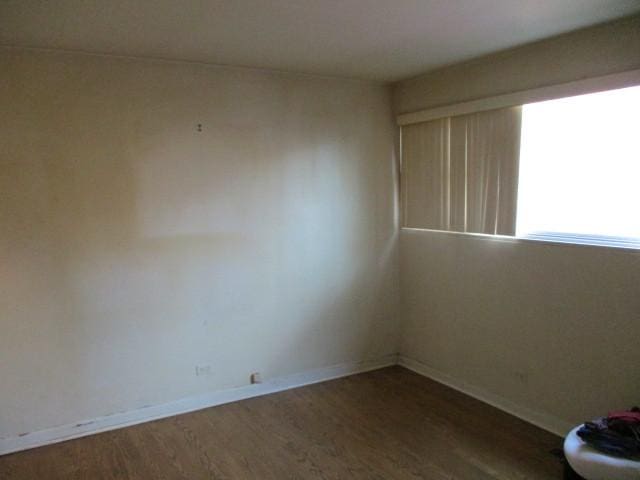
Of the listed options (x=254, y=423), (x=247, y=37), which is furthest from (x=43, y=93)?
(x=254, y=423)

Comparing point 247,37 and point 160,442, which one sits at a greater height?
point 247,37

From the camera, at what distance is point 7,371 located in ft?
9.95

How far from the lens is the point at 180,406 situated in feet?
11.7

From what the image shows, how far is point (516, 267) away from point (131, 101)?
2.90 m

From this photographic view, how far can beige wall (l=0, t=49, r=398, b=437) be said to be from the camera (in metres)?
3.04

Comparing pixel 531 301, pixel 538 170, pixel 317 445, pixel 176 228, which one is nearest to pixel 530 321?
pixel 531 301

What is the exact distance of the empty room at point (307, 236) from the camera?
2725 millimetres

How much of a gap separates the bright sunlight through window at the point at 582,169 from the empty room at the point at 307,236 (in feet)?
0.04

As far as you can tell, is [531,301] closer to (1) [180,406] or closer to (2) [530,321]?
(2) [530,321]

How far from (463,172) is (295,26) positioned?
177 centimetres

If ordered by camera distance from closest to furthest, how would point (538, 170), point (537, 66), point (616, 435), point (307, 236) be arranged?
point (616, 435)
point (537, 66)
point (538, 170)
point (307, 236)

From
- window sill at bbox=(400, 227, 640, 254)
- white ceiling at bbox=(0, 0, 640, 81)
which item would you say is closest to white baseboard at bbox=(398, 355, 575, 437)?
window sill at bbox=(400, 227, 640, 254)

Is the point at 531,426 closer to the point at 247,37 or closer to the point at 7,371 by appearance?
the point at 247,37

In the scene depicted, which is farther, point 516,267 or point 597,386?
point 516,267
